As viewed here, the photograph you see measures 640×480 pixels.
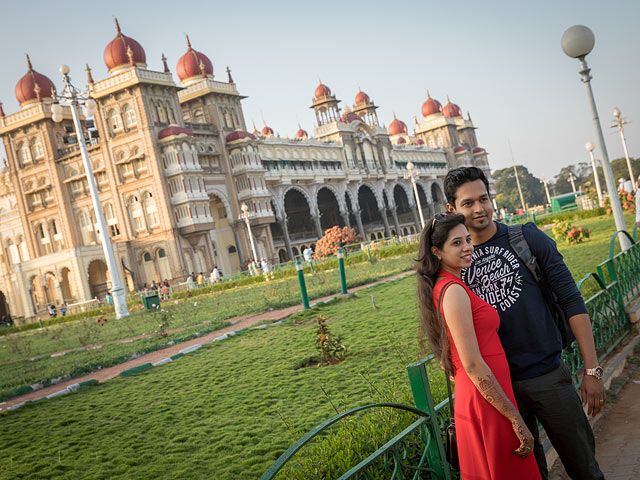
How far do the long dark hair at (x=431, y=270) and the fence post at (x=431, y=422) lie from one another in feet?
1.09

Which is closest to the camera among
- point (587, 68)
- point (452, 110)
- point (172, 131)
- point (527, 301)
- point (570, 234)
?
point (527, 301)

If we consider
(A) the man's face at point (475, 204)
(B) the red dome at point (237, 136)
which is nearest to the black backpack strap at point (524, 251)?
(A) the man's face at point (475, 204)

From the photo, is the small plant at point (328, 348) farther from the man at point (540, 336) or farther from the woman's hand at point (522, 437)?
the woman's hand at point (522, 437)

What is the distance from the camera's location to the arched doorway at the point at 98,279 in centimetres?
3753

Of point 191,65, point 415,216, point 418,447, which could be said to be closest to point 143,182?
point 191,65

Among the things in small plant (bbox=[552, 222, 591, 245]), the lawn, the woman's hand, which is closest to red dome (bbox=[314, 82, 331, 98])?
small plant (bbox=[552, 222, 591, 245])

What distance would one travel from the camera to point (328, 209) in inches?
2082

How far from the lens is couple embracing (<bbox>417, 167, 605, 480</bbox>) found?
7.59 ft

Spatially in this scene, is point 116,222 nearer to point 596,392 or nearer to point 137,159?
point 137,159

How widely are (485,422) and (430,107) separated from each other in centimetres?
7027

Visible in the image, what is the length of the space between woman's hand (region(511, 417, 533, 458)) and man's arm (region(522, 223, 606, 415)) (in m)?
0.48

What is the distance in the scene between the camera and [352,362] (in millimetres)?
6258

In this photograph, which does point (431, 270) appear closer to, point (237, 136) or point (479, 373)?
point (479, 373)

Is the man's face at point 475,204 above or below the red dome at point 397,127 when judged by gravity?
below
